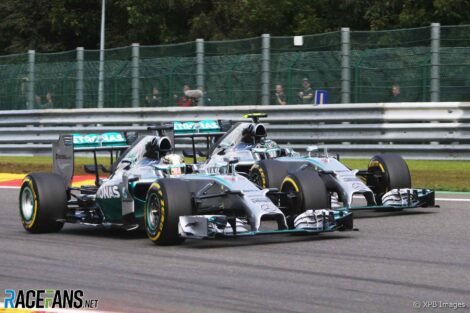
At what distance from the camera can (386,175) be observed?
1351 cm

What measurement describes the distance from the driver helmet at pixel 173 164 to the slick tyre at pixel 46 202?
1.18m

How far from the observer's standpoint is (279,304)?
25.2ft

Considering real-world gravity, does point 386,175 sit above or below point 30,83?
below

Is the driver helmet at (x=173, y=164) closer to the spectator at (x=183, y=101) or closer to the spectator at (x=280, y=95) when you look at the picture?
the spectator at (x=280, y=95)

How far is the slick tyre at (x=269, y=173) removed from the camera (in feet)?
43.8

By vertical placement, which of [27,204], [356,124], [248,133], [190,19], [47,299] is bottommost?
A: [47,299]

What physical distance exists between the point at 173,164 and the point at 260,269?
301cm

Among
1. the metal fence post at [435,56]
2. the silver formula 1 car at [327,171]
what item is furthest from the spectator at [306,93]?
the silver formula 1 car at [327,171]

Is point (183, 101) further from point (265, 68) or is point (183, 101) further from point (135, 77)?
point (265, 68)

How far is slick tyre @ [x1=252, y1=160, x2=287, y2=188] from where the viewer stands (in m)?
13.4

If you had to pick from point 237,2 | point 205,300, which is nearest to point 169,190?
point 205,300

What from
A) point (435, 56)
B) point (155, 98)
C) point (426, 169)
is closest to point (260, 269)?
point (426, 169)

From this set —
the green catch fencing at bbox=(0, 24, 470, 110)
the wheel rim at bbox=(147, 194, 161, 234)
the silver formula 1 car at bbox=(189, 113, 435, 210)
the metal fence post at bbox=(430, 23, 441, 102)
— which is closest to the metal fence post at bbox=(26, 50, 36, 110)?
the green catch fencing at bbox=(0, 24, 470, 110)

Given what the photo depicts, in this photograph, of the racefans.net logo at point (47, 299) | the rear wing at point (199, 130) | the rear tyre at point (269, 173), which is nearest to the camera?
the racefans.net logo at point (47, 299)
